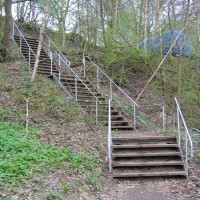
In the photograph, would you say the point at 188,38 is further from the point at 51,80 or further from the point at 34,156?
the point at 34,156

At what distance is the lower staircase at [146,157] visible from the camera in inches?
237

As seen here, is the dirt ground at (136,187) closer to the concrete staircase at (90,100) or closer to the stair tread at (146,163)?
the stair tread at (146,163)

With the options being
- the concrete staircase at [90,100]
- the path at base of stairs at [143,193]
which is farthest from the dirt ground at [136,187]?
the concrete staircase at [90,100]

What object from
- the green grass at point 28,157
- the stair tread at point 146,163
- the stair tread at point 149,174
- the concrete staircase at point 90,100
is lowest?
the stair tread at point 149,174

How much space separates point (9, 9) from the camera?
13781mm

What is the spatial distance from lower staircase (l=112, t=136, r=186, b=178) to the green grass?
2.01 ft

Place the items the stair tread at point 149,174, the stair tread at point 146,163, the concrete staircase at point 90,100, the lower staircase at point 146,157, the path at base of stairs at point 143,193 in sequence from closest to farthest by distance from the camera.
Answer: the path at base of stairs at point 143,193, the stair tread at point 149,174, the lower staircase at point 146,157, the stair tread at point 146,163, the concrete staircase at point 90,100

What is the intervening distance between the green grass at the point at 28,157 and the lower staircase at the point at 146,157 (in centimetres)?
61

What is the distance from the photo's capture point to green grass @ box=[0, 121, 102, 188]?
4545 mm

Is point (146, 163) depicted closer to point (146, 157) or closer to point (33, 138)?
point (146, 157)

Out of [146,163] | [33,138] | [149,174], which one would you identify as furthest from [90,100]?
[149,174]

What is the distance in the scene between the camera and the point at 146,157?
6582 mm

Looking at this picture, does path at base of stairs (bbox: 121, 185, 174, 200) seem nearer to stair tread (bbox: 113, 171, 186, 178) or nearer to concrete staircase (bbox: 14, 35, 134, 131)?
stair tread (bbox: 113, 171, 186, 178)

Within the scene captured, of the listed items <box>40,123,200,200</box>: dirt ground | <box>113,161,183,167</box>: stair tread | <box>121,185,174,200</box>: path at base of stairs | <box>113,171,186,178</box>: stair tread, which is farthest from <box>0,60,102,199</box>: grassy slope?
<box>121,185,174,200</box>: path at base of stairs
